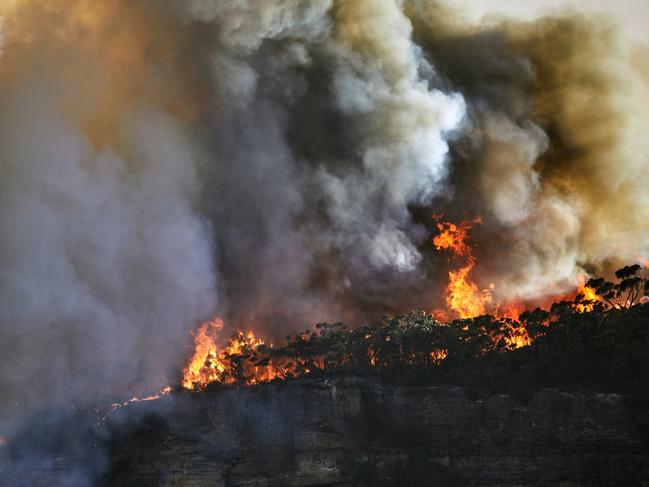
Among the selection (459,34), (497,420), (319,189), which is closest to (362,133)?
(319,189)

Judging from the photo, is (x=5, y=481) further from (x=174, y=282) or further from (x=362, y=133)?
(x=362, y=133)

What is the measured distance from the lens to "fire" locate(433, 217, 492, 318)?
120875 millimetres

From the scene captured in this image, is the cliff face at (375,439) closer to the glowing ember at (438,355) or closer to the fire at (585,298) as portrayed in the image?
the glowing ember at (438,355)

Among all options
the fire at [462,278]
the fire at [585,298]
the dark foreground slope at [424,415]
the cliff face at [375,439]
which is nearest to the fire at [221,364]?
the dark foreground slope at [424,415]

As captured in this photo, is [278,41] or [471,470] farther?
[278,41]

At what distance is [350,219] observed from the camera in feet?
392

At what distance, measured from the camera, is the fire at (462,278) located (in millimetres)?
120875

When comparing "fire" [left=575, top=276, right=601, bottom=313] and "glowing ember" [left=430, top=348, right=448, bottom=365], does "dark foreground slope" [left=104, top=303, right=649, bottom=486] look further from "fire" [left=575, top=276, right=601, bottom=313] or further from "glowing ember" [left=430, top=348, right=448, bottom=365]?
"fire" [left=575, top=276, right=601, bottom=313]

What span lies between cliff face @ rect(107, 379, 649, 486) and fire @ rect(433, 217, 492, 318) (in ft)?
43.4

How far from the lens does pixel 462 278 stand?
121875 mm

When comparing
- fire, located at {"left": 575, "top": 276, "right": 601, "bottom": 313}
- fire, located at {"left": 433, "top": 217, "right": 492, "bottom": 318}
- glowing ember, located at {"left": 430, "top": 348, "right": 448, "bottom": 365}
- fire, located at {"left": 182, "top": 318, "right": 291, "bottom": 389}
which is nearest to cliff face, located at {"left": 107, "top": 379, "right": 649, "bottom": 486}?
fire, located at {"left": 182, "top": 318, "right": 291, "bottom": 389}

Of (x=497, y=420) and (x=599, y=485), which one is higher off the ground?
(x=497, y=420)

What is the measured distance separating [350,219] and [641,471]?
3285 cm

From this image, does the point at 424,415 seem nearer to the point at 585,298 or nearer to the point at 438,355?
the point at 438,355
